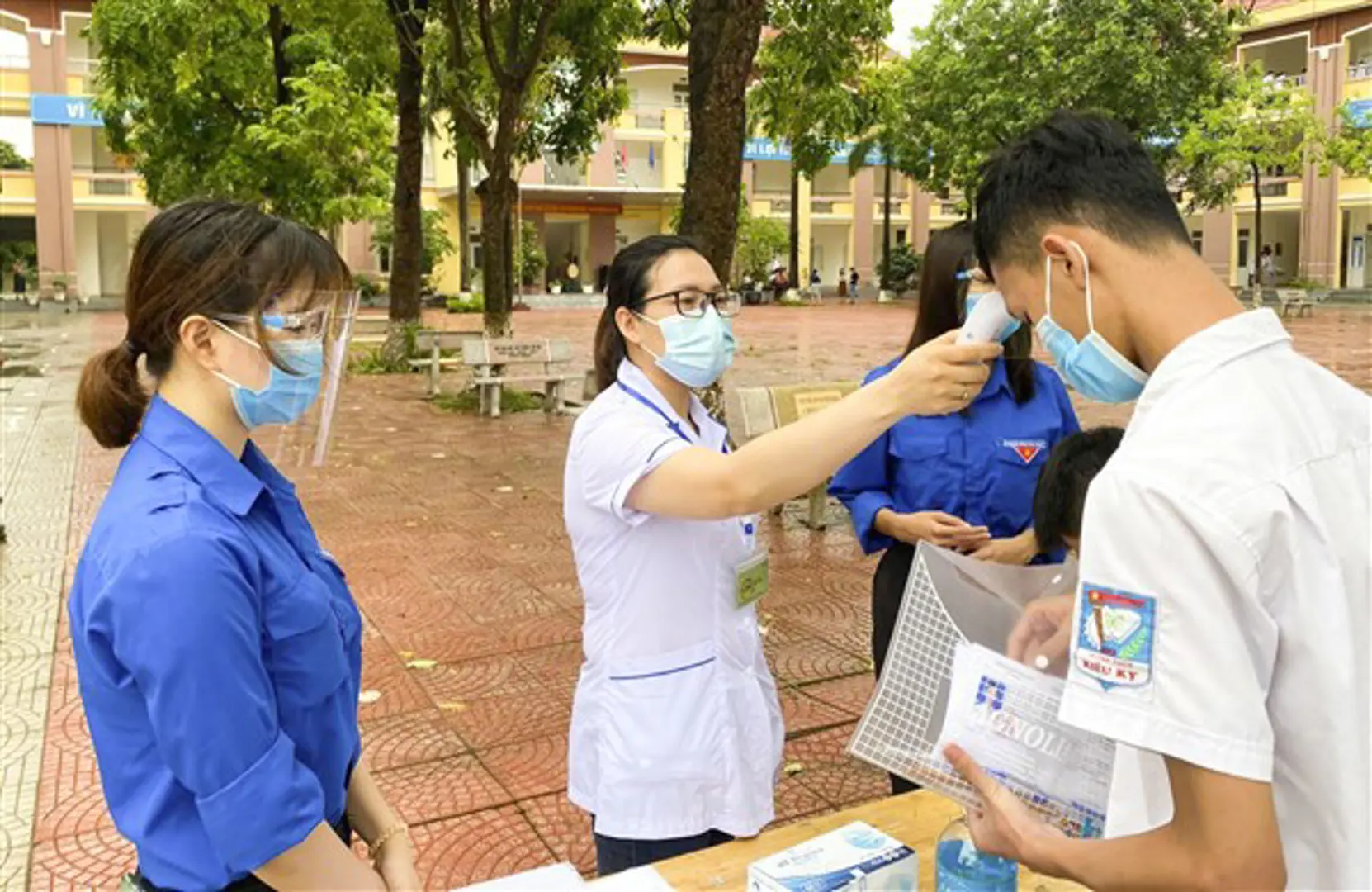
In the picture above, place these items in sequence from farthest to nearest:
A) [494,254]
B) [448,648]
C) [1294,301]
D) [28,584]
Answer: [1294,301], [494,254], [28,584], [448,648]

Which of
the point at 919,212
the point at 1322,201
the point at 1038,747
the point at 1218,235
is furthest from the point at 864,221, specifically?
the point at 1038,747

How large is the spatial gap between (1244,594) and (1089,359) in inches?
18.0

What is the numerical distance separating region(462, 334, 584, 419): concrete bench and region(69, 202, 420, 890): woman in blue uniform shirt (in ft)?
35.8

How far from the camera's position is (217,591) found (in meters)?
1.46

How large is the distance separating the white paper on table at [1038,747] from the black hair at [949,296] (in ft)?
4.45

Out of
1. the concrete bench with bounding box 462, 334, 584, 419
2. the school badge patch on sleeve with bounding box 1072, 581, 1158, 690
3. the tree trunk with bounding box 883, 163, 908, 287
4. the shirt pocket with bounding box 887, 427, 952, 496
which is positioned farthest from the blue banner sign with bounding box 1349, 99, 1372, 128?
the school badge patch on sleeve with bounding box 1072, 581, 1158, 690

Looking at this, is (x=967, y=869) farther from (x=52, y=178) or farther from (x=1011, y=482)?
(x=52, y=178)

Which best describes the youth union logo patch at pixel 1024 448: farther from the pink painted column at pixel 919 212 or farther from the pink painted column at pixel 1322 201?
the pink painted column at pixel 919 212

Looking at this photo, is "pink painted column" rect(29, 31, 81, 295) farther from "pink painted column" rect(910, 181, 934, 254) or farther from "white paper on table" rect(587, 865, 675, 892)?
"white paper on table" rect(587, 865, 675, 892)

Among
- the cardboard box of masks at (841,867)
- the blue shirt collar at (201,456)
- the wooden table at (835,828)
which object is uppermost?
the blue shirt collar at (201,456)

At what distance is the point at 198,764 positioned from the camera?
1.45 metres

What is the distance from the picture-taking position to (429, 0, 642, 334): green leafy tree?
512 inches

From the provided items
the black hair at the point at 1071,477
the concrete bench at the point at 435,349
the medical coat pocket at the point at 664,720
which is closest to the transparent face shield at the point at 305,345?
the medical coat pocket at the point at 664,720

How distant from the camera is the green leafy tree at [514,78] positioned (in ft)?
42.6
